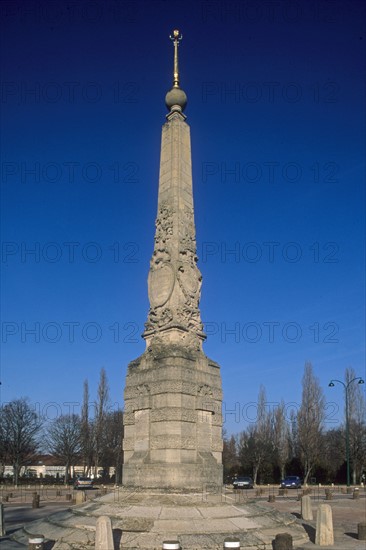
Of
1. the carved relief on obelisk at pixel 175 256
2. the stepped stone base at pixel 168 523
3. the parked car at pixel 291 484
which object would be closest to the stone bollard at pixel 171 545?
the stepped stone base at pixel 168 523

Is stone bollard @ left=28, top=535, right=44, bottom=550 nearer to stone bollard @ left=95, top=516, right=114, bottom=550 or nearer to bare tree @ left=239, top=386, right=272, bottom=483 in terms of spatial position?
stone bollard @ left=95, top=516, right=114, bottom=550

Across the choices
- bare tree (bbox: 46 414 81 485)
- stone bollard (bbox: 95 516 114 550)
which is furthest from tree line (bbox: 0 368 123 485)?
stone bollard (bbox: 95 516 114 550)

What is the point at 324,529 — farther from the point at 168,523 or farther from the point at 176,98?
the point at 176,98

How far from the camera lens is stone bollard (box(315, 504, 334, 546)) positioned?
14023 millimetres

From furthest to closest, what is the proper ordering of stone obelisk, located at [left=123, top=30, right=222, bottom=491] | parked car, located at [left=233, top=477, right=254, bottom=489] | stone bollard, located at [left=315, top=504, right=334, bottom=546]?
parked car, located at [left=233, top=477, right=254, bottom=489] < stone obelisk, located at [left=123, top=30, right=222, bottom=491] < stone bollard, located at [left=315, top=504, right=334, bottom=546]

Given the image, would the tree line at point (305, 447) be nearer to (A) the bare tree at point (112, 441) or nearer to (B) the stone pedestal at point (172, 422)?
(A) the bare tree at point (112, 441)

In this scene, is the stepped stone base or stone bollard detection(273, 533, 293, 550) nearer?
stone bollard detection(273, 533, 293, 550)

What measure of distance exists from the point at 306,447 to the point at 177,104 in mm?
47721

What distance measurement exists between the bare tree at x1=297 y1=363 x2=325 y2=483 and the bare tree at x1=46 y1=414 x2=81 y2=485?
2716cm

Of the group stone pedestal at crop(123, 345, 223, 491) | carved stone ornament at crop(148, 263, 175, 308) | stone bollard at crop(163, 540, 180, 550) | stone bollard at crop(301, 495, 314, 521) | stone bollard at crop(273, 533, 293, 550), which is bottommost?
stone bollard at crop(301, 495, 314, 521)

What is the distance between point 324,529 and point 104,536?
6.14 meters

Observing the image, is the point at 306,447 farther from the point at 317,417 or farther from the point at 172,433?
the point at 172,433

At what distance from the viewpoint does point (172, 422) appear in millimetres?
15734

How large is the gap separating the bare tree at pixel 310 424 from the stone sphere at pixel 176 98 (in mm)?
47236
